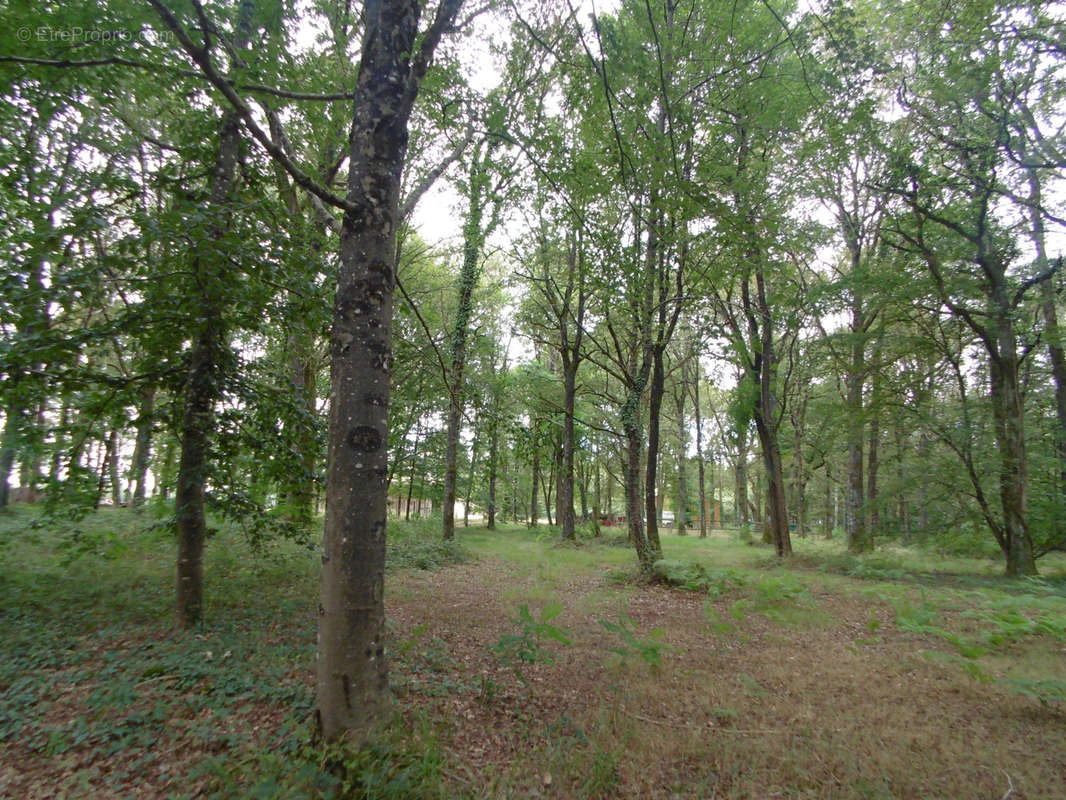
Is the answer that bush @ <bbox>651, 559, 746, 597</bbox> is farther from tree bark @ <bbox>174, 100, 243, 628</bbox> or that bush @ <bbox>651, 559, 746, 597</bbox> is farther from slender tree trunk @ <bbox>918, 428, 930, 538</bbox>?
tree bark @ <bbox>174, 100, 243, 628</bbox>

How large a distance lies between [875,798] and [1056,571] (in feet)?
41.5

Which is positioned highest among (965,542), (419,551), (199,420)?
(199,420)

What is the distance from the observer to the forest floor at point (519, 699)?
3.03 m

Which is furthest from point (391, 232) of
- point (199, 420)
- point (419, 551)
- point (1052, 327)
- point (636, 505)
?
point (1052, 327)

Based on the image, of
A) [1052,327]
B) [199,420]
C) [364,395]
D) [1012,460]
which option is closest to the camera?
[364,395]

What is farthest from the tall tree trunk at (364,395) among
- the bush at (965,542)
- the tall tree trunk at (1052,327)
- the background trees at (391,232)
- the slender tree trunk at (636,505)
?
the bush at (965,542)

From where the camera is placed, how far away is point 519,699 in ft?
13.9

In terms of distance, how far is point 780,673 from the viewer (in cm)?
497

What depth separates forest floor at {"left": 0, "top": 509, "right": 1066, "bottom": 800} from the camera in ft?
9.95

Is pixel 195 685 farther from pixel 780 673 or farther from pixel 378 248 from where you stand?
pixel 780 673

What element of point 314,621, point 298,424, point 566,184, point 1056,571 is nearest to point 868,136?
point 566,184

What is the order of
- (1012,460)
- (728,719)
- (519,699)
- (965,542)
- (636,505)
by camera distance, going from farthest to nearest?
(965,542), (1012,460), (636,505), (519,699), (728,719)

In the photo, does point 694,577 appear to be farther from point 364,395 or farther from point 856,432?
point 364,395

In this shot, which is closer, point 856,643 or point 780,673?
point 780,673
